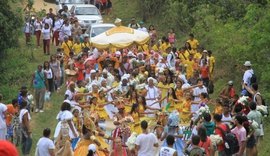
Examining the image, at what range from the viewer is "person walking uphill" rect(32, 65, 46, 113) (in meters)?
20.3

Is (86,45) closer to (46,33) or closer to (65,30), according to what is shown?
(46,33)

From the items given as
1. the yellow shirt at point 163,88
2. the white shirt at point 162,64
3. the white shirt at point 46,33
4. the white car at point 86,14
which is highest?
the white car at point 86,14

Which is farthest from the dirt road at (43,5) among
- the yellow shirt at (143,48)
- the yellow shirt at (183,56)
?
the yellow shirt at (183,56)

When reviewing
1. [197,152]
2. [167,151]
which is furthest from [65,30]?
[197,152]

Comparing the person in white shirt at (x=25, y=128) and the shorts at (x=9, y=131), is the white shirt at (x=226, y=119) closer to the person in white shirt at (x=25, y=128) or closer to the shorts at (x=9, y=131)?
the person in white shirt at (x=25, y=128)

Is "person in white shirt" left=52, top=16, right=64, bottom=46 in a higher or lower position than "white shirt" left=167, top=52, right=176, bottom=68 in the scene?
higher

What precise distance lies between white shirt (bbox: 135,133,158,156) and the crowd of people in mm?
19

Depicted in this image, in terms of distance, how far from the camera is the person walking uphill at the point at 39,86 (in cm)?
2034

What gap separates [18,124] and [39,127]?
392 cm

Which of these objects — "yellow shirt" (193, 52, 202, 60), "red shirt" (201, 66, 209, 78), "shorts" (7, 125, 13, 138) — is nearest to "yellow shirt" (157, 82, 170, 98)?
"red shirt" (201, 66, 209, 78)

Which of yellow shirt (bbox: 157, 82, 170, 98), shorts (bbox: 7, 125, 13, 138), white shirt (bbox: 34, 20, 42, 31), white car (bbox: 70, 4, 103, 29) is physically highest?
white car (bbox: 70, 4, 103, 29)

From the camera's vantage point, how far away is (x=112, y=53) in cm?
2383

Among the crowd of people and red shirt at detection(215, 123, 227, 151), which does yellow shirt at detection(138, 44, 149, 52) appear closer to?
the crowd of people

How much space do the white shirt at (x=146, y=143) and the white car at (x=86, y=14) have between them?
20360 millimetres
